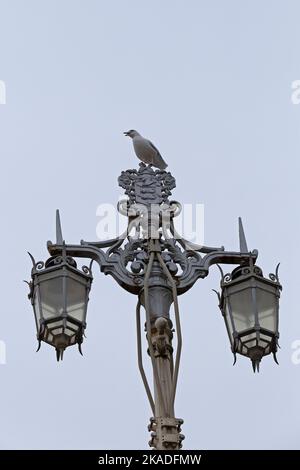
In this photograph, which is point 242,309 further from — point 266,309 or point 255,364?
point 255,364

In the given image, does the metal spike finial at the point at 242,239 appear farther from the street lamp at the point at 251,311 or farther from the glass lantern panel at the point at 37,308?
the glass lantern panel at the point at 37,308

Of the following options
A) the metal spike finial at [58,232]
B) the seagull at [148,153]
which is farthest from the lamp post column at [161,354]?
the seagull at [148,153]

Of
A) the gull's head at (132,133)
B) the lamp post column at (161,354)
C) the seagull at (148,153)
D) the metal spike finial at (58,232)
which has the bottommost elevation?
the lamp post column at (161,354)

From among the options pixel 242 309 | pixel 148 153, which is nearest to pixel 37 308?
pixel 242 309

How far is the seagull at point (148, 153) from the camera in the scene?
1444 centimetres

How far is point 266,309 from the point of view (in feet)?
41.8

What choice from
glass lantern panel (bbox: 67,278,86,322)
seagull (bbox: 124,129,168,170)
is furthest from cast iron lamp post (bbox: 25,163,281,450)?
seagull (bbox: 124,129,168,170)

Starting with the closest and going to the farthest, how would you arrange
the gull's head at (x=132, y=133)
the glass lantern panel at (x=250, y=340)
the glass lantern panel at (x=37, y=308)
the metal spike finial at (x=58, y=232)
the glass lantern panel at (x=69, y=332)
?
the glass lantern panel at (x=69, y=332), the glass lantern panel at (x=37, y=308), the glass lantern panel at (x=250, y=340), the metal spike finial at (x=58, y=232), the gull's head at (x=132, y=133)

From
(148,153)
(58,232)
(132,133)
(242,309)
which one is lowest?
(242,309)

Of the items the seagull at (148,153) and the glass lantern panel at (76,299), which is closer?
the glass lantern panel at (76,299)

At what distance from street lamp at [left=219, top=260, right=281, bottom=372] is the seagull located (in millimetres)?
1810

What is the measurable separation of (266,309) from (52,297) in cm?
184

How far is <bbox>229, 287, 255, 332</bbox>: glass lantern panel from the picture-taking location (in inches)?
497

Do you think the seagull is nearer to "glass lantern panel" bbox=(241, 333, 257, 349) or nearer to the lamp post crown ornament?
the lamp post crown ornament
